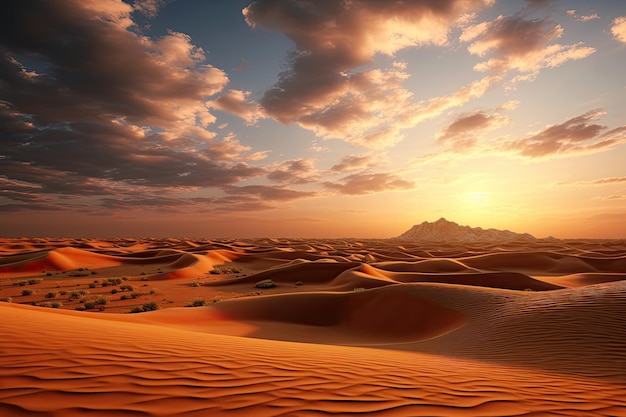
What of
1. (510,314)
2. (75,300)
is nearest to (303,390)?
(510,314)

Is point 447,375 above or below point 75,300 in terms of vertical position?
above

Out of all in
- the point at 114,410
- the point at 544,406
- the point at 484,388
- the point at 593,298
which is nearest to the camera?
the point at 114,410

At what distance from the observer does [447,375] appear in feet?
13.3

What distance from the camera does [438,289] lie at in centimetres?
1150

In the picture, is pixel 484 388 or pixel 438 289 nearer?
pixel 484 388

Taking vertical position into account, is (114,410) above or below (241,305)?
above

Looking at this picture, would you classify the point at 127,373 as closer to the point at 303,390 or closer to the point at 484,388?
the point at 303,390

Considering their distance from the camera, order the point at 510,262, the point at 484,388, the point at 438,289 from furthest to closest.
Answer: the point at 510,262
the point at 438,289
the point at 484,388

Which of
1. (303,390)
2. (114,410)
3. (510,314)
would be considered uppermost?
(114,410)

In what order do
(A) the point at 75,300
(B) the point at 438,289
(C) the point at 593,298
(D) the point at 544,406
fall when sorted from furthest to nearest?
(A) the point at 75,300 → (B) the point at 438,289 → (C) the point at 593,298 → (D) the point at 544,406

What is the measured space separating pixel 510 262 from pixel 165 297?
32945mm

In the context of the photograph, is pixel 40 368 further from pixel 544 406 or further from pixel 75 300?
pixel 75 300

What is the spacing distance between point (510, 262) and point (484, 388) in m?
35.4

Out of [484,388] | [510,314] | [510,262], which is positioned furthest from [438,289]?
[510,262]
